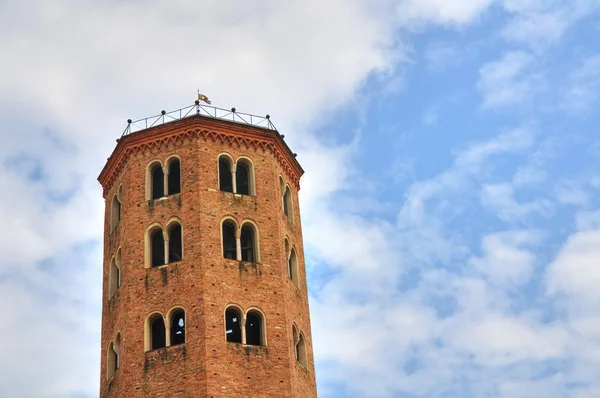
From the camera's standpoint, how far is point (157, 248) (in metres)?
46.3

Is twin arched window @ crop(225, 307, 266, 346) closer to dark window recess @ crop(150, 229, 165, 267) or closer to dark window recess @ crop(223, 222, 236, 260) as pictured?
dark window recess @ crop(223, 222, 236, 260)

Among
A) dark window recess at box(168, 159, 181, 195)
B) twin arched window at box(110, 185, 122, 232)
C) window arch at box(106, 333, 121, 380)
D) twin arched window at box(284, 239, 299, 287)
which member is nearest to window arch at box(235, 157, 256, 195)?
dark window recess at box(168, 159, 181, 195)

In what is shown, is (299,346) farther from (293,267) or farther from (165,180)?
(165,180)

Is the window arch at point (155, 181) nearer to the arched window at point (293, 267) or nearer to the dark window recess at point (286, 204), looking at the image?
the dark window recess at point (286, 204)

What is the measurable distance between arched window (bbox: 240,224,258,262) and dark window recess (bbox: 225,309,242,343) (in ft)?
9.70

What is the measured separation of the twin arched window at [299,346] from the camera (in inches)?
1774

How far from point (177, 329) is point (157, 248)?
14.0 feet

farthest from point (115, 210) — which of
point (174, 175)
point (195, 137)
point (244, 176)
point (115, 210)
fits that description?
point (244, 176)

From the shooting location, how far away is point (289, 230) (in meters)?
48.2

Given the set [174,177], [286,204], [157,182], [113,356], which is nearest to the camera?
[113,356]

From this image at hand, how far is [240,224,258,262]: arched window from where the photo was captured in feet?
151

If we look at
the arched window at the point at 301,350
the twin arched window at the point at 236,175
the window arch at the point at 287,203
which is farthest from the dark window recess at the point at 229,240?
the arched window at the point at 301,350

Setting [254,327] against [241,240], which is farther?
[241,240]

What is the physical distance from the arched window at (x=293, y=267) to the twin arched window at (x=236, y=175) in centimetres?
337
